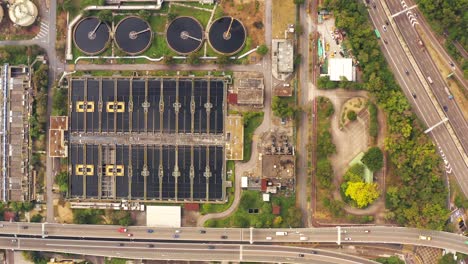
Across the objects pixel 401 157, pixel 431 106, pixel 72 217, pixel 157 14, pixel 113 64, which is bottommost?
pixel 72 217

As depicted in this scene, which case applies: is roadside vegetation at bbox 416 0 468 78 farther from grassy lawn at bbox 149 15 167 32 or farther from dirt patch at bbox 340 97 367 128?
grassy lawn at bbox 149 15 167 32

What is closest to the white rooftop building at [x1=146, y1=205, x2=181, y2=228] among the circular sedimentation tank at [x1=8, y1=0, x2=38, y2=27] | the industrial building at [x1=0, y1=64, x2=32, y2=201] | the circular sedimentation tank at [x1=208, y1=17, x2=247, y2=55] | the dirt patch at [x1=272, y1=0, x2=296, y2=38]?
the industrial building at [x1=0, y1=64, x2=32, y2=201]

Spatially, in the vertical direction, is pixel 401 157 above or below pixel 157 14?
below

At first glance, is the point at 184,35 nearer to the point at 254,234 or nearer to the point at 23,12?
the point at 23,12

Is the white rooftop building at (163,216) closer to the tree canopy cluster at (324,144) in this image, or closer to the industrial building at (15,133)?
the industrial building at (15,133)

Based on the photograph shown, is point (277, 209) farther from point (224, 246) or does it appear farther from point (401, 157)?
point (401, 157)

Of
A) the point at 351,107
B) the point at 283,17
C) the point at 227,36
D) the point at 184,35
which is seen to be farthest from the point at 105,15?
the point at 351,107

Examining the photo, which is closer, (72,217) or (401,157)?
(401,157)

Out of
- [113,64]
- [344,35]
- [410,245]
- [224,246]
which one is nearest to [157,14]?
[113,64]
